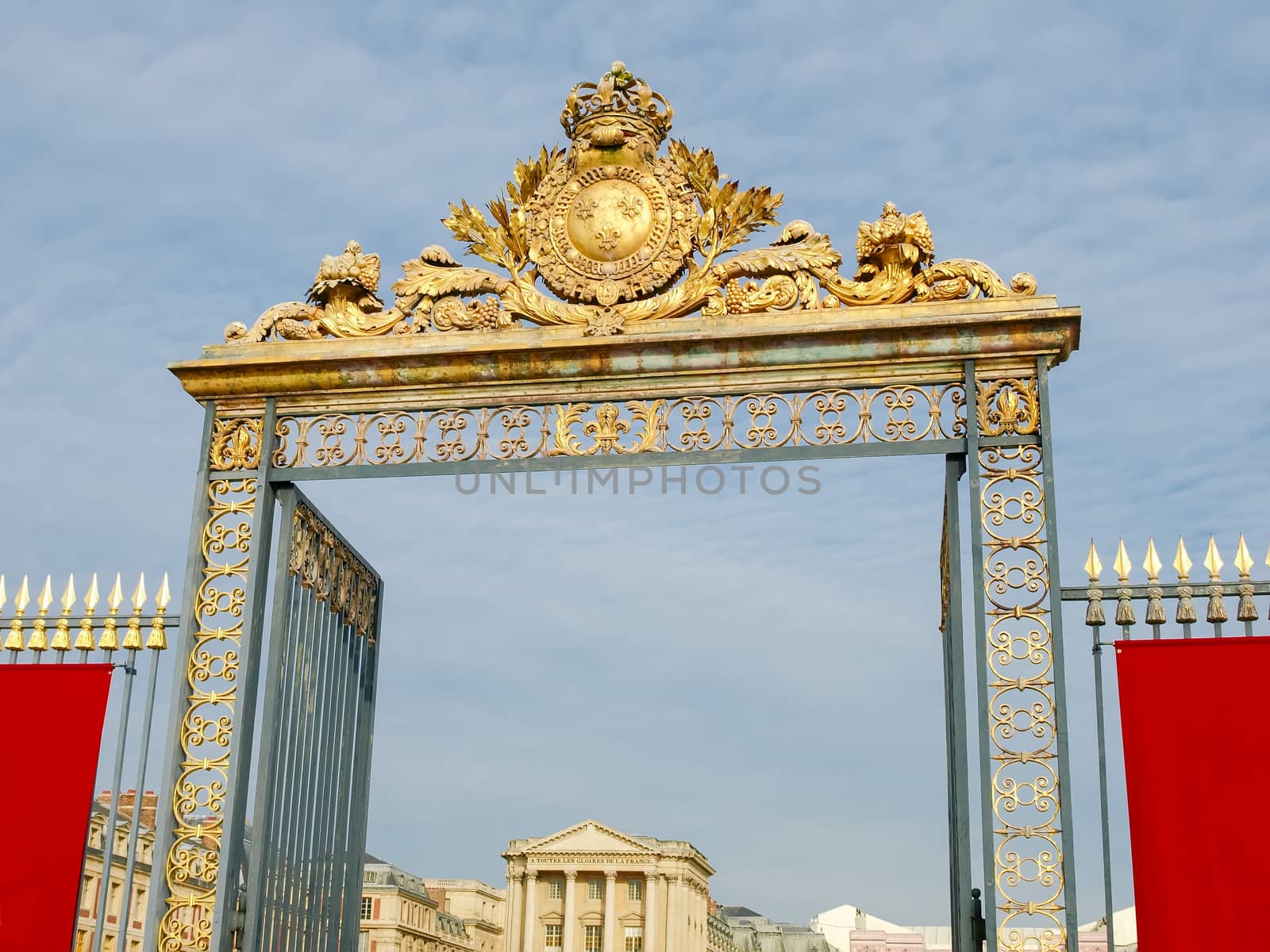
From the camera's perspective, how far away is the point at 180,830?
324 inches

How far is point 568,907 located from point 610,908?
2174mm

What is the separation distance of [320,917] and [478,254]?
4.26 metres

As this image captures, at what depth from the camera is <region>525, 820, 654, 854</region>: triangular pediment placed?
62.5 m

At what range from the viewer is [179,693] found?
843 centimetres

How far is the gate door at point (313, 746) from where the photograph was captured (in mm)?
8484

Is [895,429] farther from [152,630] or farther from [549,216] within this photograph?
[152,630]

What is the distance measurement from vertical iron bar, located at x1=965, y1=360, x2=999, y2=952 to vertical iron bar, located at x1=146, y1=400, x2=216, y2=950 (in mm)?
4453

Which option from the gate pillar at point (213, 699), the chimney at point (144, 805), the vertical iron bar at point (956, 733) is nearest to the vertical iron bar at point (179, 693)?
the gate pillar at point (213, 699)

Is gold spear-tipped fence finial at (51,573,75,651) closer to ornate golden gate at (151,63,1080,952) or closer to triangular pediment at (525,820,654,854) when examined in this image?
ornate golden gate at (151,63,1080,952)

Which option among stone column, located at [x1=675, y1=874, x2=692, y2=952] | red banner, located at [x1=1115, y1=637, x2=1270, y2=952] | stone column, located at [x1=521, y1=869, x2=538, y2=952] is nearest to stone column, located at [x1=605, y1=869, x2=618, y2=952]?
stone column, located at [x1=675, y1=874, x2=692, y2=952]

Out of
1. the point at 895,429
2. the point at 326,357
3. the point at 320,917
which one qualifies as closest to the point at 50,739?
the point at 320,917

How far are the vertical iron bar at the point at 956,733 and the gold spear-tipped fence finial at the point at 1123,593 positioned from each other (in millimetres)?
822

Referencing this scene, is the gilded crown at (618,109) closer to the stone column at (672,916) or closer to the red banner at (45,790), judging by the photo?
the red banner at (45,790)

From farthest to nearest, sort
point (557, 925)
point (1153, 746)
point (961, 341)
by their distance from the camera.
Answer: point (557, 925) < point (961, 341) < point (1153, 746)
